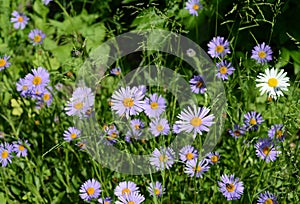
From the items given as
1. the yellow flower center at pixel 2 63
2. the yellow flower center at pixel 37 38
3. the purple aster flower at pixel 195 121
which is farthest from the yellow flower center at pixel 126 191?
the yellow flower center at pixel 37 38

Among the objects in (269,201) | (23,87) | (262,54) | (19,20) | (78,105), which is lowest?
(269,201)

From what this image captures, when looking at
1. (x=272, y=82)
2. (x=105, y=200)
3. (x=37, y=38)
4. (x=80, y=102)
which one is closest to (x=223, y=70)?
(x=272, y=82)

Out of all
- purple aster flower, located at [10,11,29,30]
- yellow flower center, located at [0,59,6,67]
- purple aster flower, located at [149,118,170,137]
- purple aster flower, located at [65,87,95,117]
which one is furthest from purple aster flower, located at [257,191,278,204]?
purple aster flower, located at [10,11,29,30]

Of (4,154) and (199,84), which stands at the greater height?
(199,84)

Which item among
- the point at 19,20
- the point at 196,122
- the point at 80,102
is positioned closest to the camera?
the point at 196,122

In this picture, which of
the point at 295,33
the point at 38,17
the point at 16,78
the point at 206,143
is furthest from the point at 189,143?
the point at 38,17

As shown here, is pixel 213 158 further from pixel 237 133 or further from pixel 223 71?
pixel 223 71
